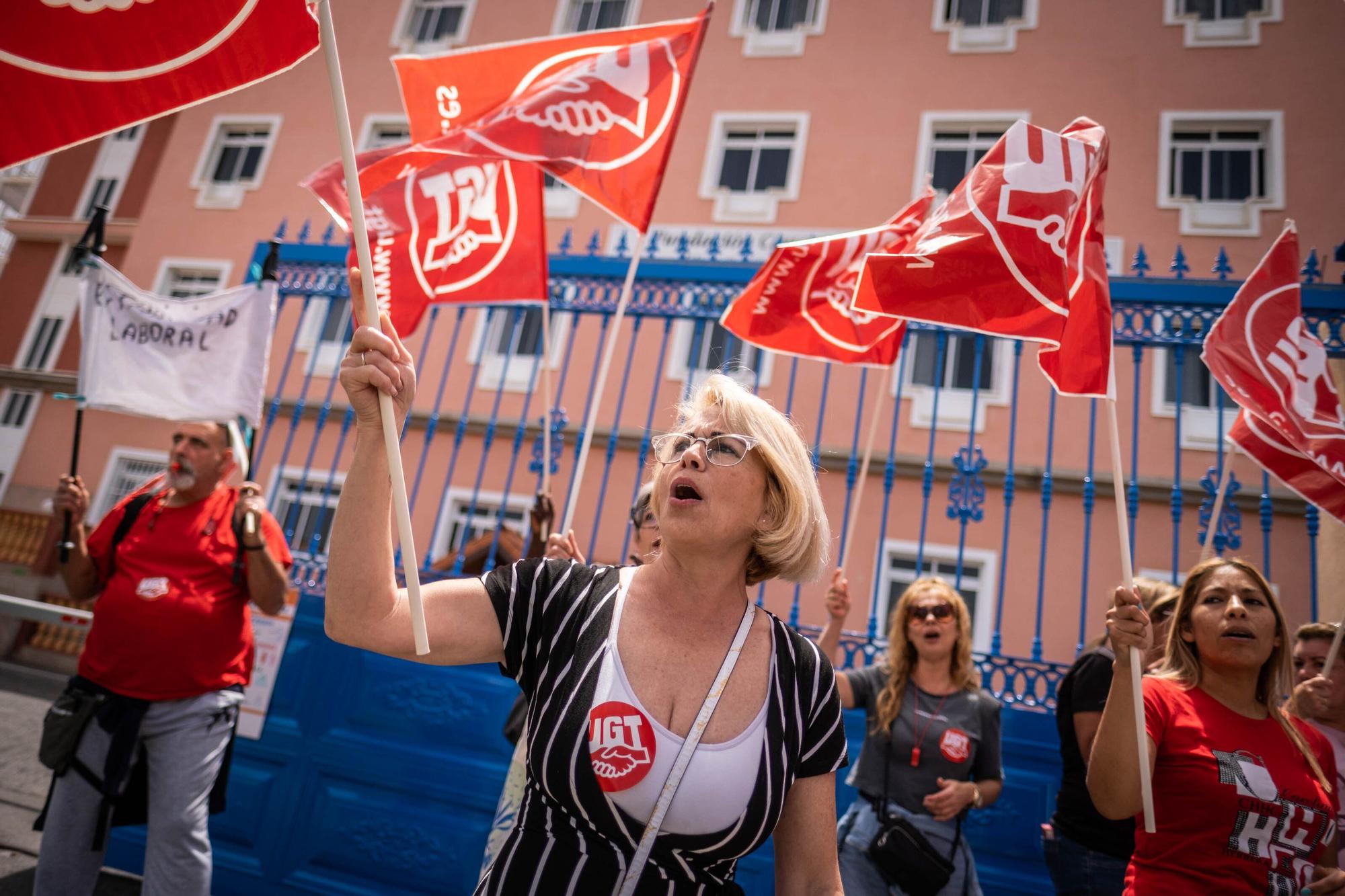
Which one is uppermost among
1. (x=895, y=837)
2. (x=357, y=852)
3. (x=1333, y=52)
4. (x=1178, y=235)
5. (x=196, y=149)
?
(x=1333, y=52)

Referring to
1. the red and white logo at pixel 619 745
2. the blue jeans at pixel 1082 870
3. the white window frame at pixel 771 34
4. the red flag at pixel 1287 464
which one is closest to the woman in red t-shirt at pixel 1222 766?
the blue jeans at pixel 1082 870

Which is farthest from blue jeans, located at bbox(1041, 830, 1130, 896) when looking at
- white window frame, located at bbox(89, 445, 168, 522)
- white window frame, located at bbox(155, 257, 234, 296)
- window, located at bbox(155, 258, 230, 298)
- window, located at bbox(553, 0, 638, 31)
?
window, located at bbox(155, 258, 230, 298)

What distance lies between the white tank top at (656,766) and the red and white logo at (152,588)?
2441 mm

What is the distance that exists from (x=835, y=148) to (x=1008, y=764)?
11359mm

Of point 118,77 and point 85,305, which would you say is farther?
point 85,305

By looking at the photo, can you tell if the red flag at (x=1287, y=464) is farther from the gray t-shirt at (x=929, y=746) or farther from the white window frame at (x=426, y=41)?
the white window frame at (x=426, y=41)

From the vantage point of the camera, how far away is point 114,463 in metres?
13.7

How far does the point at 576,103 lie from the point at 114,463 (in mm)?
13876

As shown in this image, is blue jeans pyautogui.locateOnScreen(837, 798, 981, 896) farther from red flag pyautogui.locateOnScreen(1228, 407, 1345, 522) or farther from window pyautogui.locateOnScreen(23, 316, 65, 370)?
window pyautogui.locateOnScreen(23, 316, 65, 370)

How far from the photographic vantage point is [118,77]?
1390 millimetres

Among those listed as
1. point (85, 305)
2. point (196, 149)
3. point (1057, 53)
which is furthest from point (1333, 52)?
point (196, 149)

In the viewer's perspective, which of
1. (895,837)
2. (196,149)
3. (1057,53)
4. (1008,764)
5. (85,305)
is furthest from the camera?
(196,149)

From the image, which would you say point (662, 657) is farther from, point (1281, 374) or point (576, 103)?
point (1281, 374)

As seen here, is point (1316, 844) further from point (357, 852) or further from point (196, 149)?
point (196, 149)
